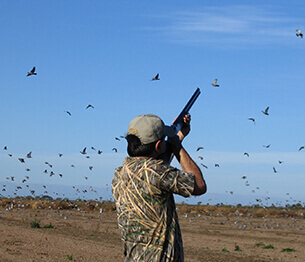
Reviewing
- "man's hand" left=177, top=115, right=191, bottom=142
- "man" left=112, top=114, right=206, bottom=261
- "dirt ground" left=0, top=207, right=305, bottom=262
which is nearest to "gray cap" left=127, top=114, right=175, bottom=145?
"man" left=112, top=114, right=206, bottom=261

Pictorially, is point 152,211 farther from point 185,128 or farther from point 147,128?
point 185,128

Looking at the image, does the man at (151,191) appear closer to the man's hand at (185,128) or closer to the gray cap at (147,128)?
the gray cap at (147,128)

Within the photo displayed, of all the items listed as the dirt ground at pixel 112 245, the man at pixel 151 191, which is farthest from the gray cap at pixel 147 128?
the dirt ground at pixel 112 245

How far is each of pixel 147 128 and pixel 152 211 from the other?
1.94 ft

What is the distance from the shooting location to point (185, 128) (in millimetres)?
4602

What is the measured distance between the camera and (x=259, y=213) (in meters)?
43.1

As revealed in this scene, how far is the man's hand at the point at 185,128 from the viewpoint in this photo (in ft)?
14.9

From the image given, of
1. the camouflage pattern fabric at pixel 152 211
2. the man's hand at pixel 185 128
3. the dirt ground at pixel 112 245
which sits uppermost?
the man's hand at pixel 185 128

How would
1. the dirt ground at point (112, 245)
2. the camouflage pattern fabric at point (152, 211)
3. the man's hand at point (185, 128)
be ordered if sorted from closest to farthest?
the camouflage pattern fabric at point (152, 211), the man's hand at point (185, 128), the dirt ground at point (112, 245)

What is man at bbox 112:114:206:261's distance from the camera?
Result: 397cm

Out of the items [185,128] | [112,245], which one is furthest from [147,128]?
[112,245]

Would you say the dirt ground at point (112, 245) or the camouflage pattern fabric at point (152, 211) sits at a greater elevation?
the camouflage pattern fabric at point (152, 211)

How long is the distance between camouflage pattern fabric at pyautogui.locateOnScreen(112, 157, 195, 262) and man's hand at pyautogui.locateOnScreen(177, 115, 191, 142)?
0.51m

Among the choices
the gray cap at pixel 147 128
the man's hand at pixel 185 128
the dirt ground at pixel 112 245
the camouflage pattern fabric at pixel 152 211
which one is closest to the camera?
the camouflage pattern fabric at pixel 152 211
